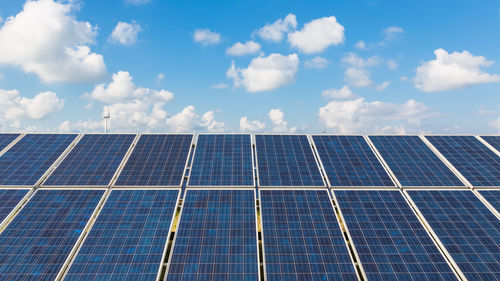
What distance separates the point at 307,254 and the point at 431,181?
1672cm

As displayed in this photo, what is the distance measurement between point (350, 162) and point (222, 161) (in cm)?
1456

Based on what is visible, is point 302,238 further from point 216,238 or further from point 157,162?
point 157,162

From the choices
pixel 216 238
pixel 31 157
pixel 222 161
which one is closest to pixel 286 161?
pixel 222 161

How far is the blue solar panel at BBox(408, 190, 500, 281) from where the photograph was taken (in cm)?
1809

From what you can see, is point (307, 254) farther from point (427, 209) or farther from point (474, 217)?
point (474, 217)

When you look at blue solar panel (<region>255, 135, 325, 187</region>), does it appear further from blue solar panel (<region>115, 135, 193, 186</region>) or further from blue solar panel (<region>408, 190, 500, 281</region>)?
blue solar panel (<region>408, 190, 500, 281</region>)

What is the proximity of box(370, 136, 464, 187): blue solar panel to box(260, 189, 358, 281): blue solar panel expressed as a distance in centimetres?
977

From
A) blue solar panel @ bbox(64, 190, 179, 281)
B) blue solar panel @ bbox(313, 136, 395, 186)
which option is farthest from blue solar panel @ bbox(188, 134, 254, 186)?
blue solar panel @ bbox(313, 136, 395, 186)

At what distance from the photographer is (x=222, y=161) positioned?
27312mm

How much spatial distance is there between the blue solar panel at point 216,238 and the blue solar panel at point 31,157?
54.8ft

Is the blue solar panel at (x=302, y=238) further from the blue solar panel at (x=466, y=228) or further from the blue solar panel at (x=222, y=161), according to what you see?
the blue solar panel at (x=466, y=228)

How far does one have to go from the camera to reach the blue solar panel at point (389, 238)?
17703mm

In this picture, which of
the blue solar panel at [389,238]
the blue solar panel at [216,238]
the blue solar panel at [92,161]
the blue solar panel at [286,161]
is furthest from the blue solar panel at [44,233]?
the blue solar panel at [389,238]

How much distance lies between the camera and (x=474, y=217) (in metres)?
21.7
